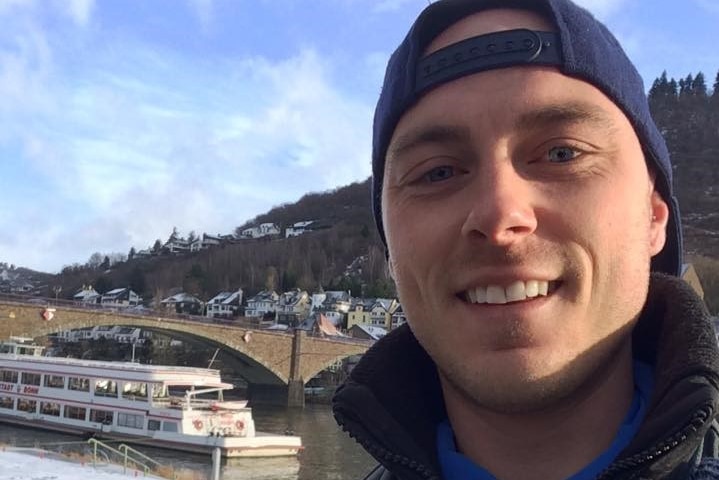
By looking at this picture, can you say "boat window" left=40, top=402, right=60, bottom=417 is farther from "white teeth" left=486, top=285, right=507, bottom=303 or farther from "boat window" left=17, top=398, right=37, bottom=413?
"white teeth" left=486, top=285, right=507, bottom=303

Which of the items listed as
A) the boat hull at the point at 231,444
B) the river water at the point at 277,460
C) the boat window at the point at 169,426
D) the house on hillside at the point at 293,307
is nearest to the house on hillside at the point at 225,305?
the house on hillside at the point at 293,307

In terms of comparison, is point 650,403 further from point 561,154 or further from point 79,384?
point 79,384

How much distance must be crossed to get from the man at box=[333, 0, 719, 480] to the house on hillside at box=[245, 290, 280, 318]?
2440 inches

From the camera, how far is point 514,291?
3.30ft

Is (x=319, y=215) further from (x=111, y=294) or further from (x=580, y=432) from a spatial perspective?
(x=580, y=432)

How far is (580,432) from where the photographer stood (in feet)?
3.46

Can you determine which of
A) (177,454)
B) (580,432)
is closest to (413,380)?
(580,432)

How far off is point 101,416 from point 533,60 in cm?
1982

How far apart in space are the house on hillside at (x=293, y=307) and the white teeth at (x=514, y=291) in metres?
57.0

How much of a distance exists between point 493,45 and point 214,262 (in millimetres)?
81475

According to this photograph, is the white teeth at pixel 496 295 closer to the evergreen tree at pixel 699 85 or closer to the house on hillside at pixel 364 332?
the house on hillside at pixel 364 332

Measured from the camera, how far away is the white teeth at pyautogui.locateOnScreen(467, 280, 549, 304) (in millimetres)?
1000

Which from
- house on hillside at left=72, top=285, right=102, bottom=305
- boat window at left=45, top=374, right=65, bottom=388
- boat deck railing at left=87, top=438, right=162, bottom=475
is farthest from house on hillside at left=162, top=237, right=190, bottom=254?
boat deck railing at left=87, top=438, right=162, bottom=475

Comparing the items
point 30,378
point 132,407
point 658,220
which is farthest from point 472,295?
point 30,378
